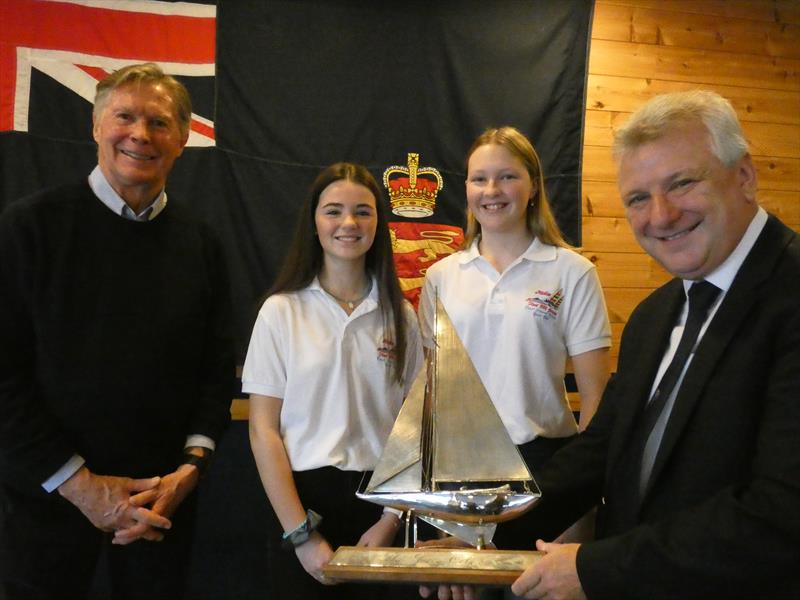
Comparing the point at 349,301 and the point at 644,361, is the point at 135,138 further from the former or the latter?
the point at 644,361

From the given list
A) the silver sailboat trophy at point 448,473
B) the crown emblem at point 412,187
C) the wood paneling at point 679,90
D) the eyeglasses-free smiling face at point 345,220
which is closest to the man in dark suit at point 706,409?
the silver sailboat trophy at point 448,473

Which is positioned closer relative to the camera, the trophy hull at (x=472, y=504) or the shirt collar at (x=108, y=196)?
the trophy hull at (x=472, y=504)

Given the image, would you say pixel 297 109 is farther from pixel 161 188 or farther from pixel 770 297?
pixel 770 297

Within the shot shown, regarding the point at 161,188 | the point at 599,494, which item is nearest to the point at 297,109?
the point at 161,188

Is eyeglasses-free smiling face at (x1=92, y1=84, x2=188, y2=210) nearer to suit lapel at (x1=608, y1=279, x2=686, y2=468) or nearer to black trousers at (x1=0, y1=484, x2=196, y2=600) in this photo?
black trousers at (x1=0, y1=484, x2=196, y2=600)

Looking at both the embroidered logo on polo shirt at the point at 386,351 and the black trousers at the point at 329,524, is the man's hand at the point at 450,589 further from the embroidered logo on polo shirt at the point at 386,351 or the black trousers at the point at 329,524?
the embroidered logo on polo shirt at the point at 386,351

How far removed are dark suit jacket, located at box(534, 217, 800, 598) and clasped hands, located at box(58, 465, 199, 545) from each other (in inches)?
40.3

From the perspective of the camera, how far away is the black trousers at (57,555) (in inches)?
65.0

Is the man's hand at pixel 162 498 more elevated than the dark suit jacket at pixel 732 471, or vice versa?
the dark suit jacket at pixel 732 471

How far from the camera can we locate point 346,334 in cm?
179

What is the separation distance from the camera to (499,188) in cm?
203

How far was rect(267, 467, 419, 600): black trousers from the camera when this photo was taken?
1678mm

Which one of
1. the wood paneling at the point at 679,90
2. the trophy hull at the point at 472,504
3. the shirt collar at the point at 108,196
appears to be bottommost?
the trophy hull at the point at 472,504

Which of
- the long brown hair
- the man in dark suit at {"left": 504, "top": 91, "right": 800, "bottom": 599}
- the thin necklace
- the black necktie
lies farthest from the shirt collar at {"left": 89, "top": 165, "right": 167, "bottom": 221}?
the black necktie
